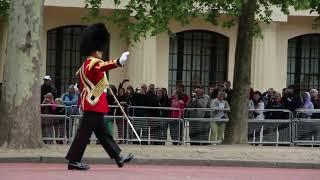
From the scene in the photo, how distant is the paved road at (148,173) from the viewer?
11.4m

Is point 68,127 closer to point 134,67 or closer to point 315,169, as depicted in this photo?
point 315,169

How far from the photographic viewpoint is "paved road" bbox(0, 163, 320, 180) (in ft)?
37.4

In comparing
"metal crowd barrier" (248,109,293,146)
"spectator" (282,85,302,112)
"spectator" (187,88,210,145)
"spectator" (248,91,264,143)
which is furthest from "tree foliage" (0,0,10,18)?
"spectator" (282,85,302,112)

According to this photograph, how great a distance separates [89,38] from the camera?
485 inches

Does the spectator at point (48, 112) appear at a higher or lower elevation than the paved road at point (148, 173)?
higher

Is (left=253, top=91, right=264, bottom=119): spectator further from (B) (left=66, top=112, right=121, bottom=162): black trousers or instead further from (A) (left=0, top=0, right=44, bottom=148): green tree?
(B) (left=66, top=112, right=121, bottom=162): black trousers

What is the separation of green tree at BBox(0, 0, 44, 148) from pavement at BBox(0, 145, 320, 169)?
43cm

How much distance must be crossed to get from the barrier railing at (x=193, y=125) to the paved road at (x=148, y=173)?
202 inches

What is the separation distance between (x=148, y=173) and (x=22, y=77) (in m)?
4.41

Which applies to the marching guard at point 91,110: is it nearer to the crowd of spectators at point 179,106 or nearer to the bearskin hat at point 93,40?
the bearskin hat at point 93,40

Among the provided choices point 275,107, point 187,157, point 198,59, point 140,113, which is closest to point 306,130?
point 275,107

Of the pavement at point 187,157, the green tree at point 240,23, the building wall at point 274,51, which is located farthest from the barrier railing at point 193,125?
the building wall at point 274,51

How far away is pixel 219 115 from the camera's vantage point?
20109 mm

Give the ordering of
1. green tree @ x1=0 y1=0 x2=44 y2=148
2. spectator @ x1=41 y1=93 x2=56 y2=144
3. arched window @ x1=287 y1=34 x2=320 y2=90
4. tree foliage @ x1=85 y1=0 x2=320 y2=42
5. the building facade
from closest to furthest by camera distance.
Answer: green tree @ x1=0 y1=0 x2=44 y2=148 < tree foliage @ x1=85 y1=0 x2=320 y2=42 < spectator @ x1=41 y1=93 x2=56 y2=144 < the building facade < arched window @ x1=287 y1=34 x2=320 y2=90
